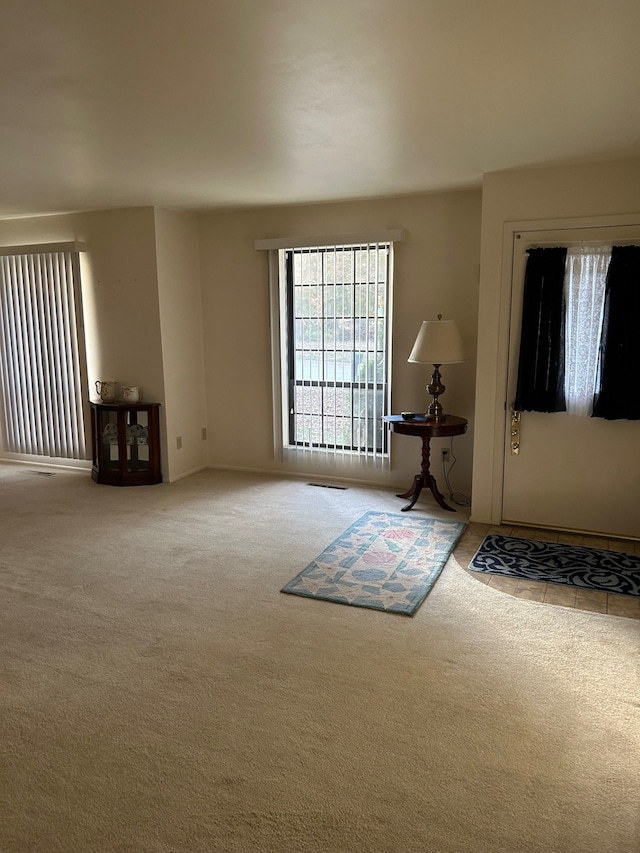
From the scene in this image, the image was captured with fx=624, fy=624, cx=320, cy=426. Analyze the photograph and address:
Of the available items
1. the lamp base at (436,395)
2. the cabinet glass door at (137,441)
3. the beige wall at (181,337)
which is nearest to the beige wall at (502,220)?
the lamp base at (436,395)

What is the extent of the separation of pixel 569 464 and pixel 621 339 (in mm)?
902

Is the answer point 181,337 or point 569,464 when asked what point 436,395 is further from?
point 181,337

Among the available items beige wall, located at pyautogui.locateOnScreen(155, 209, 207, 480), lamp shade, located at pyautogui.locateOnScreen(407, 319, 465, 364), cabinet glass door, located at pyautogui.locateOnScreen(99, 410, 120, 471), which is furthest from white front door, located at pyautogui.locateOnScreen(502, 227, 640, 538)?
cabinet glass door, located at pyautogui.locateOnScreen(99, 410, 120, 471)

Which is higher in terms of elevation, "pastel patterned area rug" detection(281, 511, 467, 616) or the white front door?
the white front door

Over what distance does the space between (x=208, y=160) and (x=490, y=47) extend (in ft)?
6.76

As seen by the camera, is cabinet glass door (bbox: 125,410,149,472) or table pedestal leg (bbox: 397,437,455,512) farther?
cabinet glass door (bbox: 125,410,149,472)

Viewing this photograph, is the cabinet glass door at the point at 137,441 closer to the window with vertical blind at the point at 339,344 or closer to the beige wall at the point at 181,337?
the beige wall at the point at 181,337

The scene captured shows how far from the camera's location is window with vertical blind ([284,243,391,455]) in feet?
17.4

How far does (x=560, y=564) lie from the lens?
150 inches

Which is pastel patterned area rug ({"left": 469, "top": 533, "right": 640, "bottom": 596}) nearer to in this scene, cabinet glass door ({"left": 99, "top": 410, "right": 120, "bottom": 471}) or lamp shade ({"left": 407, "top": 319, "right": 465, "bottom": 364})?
lamp shade ({"left": 407, "top": 319, "right": 465, "bottom": 364})

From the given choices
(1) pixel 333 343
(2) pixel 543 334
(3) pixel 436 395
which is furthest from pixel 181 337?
(2) pixel 543 334

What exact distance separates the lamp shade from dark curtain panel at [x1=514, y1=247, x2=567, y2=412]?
525mm

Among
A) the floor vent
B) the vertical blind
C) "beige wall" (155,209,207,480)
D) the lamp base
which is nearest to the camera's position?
the lamp base

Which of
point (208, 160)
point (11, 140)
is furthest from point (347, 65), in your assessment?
point (11, 140)
